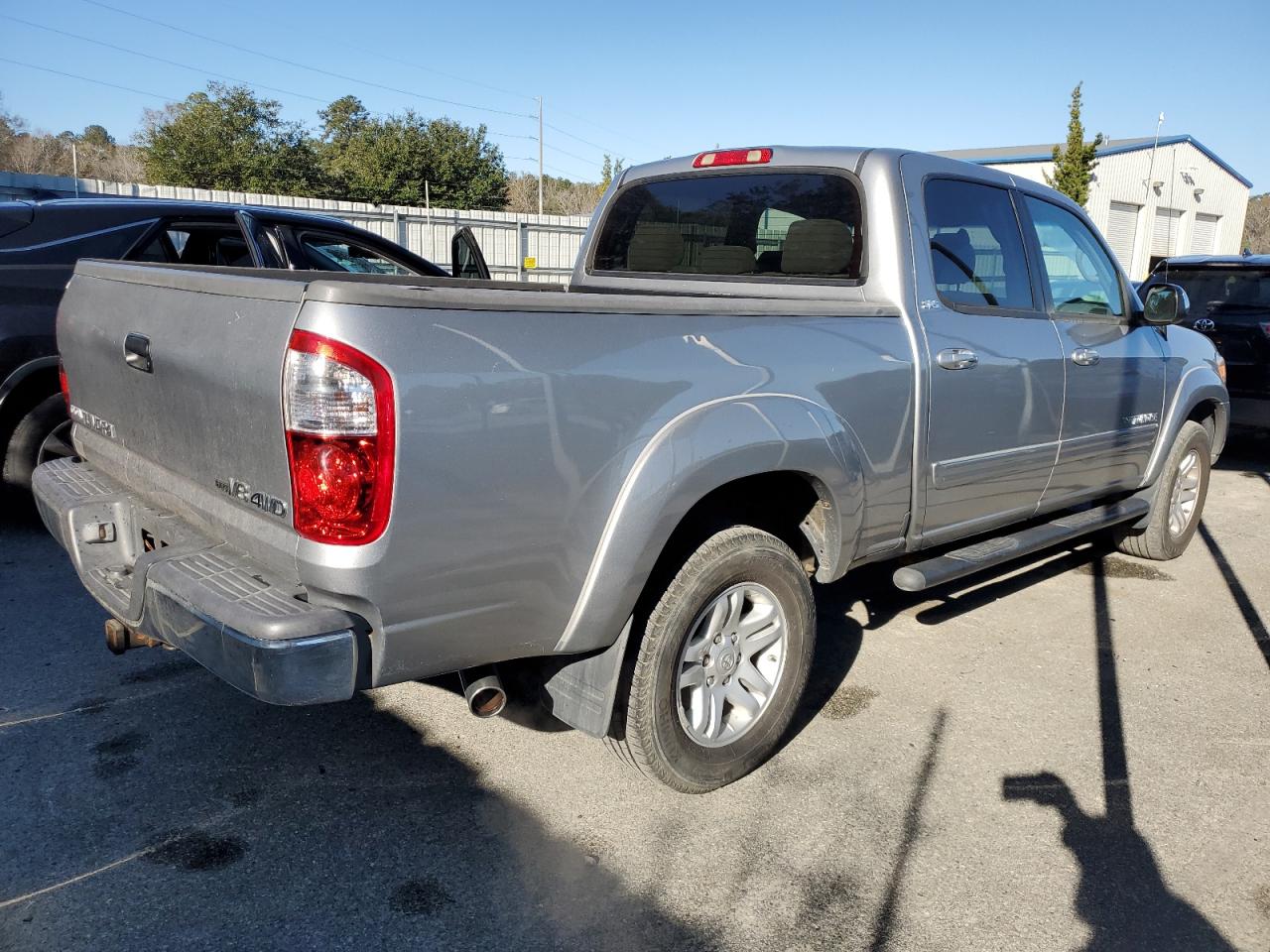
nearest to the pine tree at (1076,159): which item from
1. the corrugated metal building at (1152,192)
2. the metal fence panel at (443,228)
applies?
the corrugated metal building at (1152,192)

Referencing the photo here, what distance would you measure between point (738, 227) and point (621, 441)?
191cm

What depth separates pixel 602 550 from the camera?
254 centimetres

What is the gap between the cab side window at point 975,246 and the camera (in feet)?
12.3

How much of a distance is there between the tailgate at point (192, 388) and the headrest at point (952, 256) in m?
2.35

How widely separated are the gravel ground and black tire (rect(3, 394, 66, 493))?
3.79ft

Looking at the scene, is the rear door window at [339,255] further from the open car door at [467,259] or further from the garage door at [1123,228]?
the garage door at [1123,228]

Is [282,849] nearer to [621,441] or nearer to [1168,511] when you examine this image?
[621,441]

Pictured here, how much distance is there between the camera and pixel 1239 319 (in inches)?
324

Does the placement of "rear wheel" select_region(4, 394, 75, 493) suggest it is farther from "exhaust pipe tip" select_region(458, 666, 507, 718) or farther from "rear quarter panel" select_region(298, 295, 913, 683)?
"rear quarter panel" select_region(298, 295, 913, 683)

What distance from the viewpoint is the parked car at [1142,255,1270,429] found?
809cm

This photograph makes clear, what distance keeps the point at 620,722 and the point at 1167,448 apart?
3.85 m

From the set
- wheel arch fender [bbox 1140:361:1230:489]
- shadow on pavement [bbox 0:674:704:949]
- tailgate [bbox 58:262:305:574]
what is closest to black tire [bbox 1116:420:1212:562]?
wheel arch fender [bbox 1140:361:1230:489]

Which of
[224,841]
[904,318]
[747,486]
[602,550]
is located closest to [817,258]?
[904,318]

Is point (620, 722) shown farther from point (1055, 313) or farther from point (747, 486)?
point (1055, 313)
